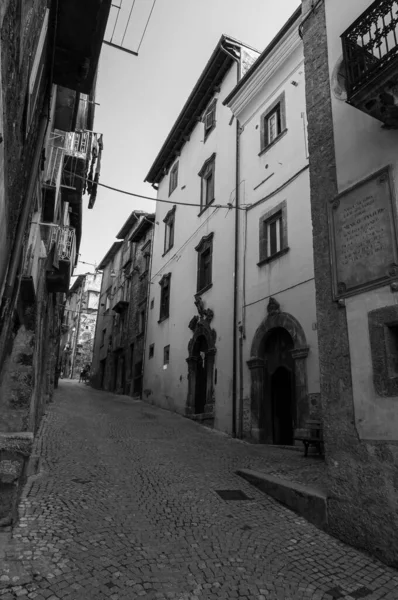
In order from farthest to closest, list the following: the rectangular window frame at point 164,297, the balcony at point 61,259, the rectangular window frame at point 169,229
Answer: the rectangular window frame at point 169,229, the rectangular window frame at point 164,297, the balcony at point 61,259

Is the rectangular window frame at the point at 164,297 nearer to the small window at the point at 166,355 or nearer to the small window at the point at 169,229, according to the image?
the small window at the point at 166,355

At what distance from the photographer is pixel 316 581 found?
3422mm

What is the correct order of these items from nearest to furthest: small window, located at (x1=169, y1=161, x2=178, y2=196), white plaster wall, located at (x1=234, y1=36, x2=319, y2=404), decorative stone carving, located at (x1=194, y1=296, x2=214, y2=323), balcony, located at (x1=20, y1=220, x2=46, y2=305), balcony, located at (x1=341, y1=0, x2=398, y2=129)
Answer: balcony, located at (x1=341, y1=0, x2=398, y2=129)
balcony, located at (x1=20, y1=220, x2=46, y2=305)
white plaster wall, located at (x1=234, y1=36, x2=319, y2=404)
decorative stone carving, located at (x1=194, y1=296, x2=214, y2=323)
small window, located at (x1=169, y1=161, x2=178, y2=196)

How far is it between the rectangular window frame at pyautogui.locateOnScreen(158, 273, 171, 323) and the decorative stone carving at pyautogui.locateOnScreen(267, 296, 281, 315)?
316 inches

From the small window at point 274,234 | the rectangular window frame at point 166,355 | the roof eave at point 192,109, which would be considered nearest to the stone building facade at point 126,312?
the roof eave at point 192,109

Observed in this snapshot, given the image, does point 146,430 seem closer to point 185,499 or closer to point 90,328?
point 185,499

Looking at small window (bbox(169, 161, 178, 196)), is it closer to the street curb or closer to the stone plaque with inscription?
the stone plaque with inscription

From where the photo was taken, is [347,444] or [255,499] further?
[255,499]

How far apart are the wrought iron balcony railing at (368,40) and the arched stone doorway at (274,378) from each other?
5.67m

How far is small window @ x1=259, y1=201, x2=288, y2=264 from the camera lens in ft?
35.0

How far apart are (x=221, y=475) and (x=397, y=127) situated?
532 cm

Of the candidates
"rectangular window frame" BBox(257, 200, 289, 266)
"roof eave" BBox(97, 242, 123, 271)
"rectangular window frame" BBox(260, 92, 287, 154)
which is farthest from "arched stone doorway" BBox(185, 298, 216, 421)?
"roof eave" BBox(97, 242, 123, 271)

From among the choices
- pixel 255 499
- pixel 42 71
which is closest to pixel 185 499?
pixel 255 499

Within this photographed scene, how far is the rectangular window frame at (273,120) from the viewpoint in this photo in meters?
11.6
